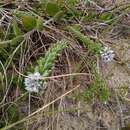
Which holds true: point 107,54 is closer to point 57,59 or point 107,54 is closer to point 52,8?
point 57,59

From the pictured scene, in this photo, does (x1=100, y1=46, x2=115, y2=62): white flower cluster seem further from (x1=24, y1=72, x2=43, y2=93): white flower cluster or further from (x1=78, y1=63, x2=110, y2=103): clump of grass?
(x1=24, y1=72, x2=43, y2=93): white flower cluster

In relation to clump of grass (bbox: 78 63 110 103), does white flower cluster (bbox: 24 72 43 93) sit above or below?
above

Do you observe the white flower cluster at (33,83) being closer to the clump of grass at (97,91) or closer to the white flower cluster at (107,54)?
the clump of grass at (97,91)

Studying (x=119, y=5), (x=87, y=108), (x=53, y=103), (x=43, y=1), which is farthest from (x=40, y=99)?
(x=119, y=5)

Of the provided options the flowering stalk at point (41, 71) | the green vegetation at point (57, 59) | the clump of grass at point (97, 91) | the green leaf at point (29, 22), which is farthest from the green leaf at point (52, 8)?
the clump of grass at point (97, 91)

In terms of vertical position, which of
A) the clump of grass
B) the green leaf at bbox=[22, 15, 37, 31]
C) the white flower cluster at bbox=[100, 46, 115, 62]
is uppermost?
the green leaf at bbox=[22, 15, 37, 31]

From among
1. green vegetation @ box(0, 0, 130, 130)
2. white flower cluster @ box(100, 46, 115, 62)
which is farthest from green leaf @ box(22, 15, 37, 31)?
white flower cluster @ box(100, 46, 115, 62)
